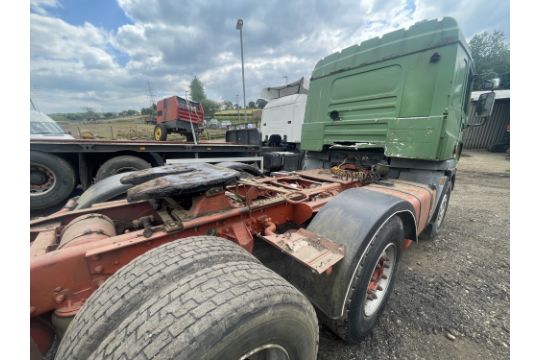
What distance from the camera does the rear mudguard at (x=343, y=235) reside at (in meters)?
1.58

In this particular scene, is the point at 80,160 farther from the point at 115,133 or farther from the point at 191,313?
the point at 115,133

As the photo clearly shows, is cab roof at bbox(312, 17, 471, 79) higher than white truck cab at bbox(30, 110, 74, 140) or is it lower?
higher

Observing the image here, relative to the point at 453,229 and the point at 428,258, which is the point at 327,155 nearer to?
the point at 428,258

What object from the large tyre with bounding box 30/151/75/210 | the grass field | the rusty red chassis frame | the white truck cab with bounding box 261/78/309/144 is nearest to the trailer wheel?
the grass field

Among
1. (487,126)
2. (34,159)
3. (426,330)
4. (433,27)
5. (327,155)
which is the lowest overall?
(426,330)

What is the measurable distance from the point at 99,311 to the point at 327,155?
11.8 ft

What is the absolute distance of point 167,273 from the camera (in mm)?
1091

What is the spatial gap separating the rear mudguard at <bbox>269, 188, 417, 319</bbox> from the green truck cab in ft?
4.15

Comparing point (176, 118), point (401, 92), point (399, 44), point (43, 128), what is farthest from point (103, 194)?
point (176, 118)

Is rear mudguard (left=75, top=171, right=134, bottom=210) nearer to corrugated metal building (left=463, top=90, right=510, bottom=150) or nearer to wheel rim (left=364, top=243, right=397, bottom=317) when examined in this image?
wheel rim (left=364, top=243, right=397, bottom=317)

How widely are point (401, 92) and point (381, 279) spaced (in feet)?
7.86

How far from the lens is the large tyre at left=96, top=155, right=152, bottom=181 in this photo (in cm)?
473

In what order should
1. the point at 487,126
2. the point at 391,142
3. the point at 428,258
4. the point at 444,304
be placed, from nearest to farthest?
1. the point at 444,304
2. the point at 391,142
3. the point at 428,258
4. the point at 487,126

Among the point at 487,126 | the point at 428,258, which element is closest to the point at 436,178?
the point at 428,258
